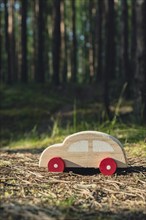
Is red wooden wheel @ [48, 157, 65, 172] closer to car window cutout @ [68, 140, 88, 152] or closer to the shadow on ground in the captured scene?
car window cutout @ [68, 140, 88, 152]

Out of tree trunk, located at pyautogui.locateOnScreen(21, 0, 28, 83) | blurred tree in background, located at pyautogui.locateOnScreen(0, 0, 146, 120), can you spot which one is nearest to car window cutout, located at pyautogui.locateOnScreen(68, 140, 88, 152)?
blurred tree in background, located at pyautogui.locateOnScreen(0, 0, 146, 120)

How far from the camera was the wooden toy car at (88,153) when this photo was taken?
362cm

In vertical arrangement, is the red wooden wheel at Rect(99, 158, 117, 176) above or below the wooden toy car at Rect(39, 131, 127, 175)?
below

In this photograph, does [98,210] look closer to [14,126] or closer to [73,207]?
[73,207]

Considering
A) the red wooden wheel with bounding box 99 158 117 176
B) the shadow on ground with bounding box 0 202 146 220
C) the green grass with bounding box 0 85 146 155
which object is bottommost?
the shadow on ground with bounding box 0 202 146 220

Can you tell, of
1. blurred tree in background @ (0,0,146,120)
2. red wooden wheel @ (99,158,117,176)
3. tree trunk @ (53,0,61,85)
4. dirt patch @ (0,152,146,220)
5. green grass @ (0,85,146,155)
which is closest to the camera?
dirt patch @ (0,152,146,220)

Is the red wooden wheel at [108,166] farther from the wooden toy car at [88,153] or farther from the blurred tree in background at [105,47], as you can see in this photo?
the blurred tree in background at [105,47]

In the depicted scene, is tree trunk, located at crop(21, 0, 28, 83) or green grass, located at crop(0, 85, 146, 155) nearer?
green grass, located at crop(0, 85, 146, 155)

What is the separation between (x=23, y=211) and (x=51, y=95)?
1669 centimetres

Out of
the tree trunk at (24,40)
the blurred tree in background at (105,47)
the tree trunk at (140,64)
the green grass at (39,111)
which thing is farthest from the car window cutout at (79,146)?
the tree trunk at (24,40)

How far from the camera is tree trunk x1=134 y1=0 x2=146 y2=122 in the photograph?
817 centimetres

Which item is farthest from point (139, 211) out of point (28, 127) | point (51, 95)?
point (51, 95)

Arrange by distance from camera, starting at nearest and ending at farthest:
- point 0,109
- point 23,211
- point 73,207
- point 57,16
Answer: point 23,211
point 73,207
point 0,109
point 57,16

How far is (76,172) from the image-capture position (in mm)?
3760
